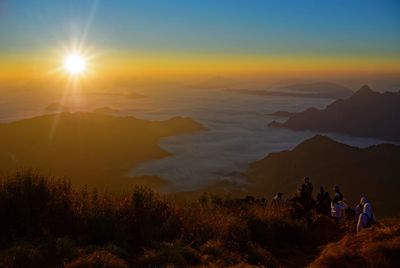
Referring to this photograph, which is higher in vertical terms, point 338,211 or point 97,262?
point 97,262

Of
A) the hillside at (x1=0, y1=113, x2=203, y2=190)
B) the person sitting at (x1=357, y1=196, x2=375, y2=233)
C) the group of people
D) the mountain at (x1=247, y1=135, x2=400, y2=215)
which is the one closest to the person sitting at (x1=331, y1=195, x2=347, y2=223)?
the group of people

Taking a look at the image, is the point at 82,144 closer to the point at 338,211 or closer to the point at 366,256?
the point at 338,211

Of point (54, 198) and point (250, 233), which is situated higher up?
point (54, 198)

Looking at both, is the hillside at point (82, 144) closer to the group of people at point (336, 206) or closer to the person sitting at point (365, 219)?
the group of people at point (336, 206)

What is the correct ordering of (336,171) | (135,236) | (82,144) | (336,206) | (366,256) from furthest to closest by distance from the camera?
(82,144)
(336,171)
(336,206)
(135,236)
(366,256)

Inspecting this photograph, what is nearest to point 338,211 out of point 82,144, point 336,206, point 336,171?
point 336,206

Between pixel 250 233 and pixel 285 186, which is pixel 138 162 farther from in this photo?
pixel 250 233

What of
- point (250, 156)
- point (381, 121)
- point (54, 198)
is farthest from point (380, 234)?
point (381, 121)
